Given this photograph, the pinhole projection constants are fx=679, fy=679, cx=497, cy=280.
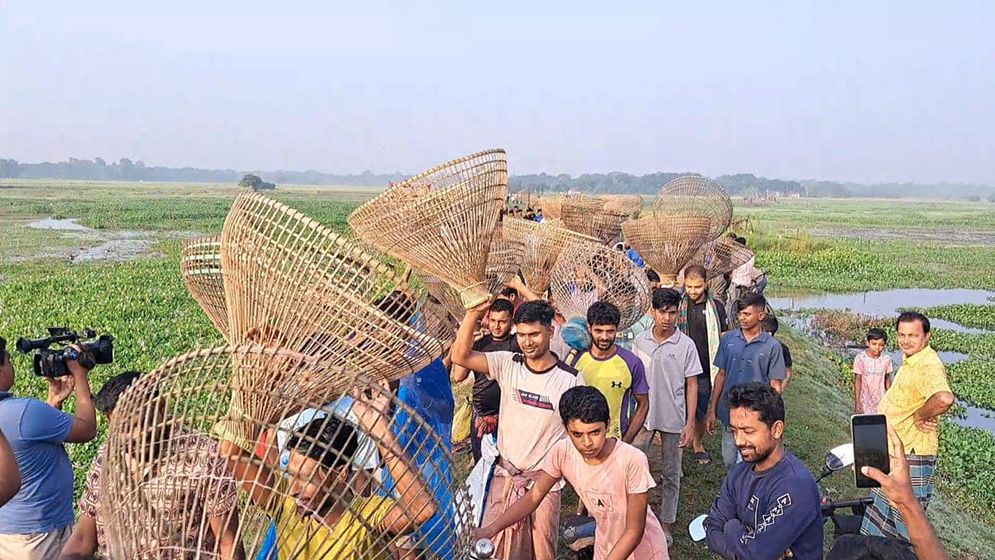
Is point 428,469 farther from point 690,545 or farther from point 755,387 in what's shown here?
point 690,545

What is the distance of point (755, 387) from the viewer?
246 centimetres

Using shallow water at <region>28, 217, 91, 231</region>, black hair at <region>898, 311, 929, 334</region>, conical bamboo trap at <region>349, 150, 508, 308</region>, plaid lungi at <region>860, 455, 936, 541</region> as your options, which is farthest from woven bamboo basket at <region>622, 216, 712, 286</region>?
shallow water at <region>28, 217, 91, 231</region>

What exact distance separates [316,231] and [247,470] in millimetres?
714

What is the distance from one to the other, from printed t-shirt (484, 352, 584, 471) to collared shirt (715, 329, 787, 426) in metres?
1.63

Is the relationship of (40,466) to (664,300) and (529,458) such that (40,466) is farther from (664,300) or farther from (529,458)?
(664,300)

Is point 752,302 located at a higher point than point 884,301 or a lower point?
higher

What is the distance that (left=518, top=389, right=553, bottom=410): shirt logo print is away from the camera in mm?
3289

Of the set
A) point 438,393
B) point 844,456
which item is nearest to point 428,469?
point 438,393

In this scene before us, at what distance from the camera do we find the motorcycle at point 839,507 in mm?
2732

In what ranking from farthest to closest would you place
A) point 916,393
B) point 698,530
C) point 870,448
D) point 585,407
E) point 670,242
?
point 670,242
point 916,393
point 698,530
point 585,407
point 870,448

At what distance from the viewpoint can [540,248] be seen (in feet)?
21.7

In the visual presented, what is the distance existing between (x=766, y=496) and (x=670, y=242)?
5.47m

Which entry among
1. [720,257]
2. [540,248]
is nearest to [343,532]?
[540,248]

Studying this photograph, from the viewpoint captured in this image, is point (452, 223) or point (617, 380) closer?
point (452, 223)
